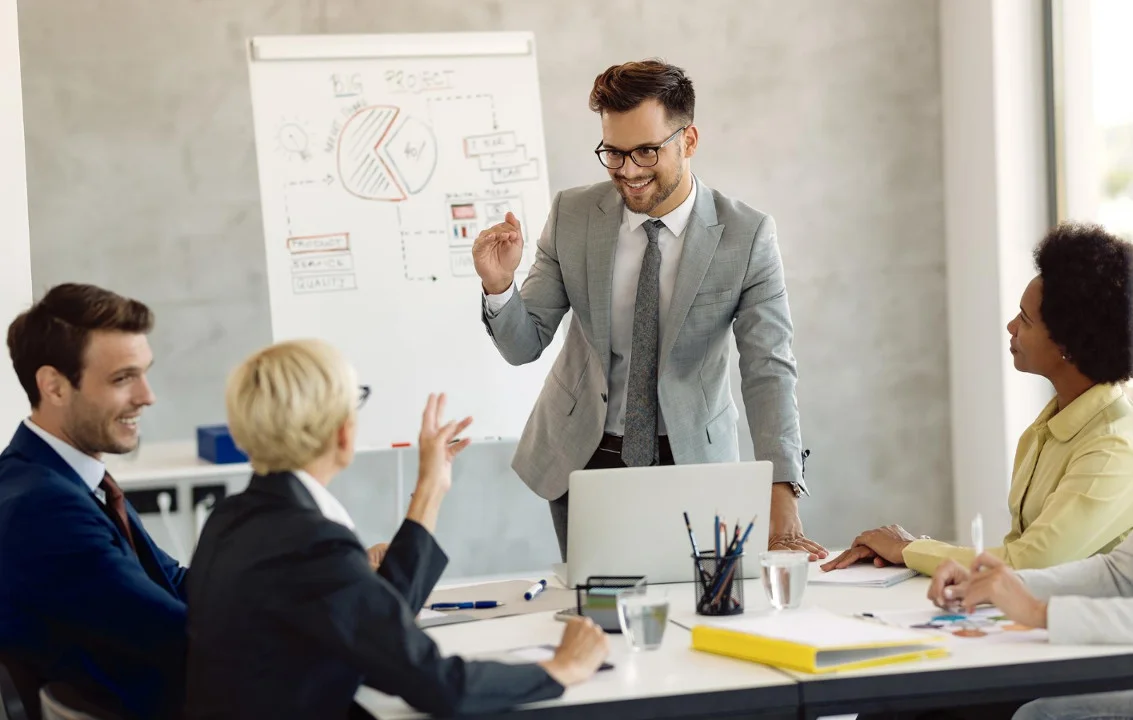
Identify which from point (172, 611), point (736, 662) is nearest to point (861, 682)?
point (736, 662)

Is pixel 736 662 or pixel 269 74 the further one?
pixel 269 74

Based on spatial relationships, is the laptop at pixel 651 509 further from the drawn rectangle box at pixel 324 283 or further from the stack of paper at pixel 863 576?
the drawn rectangle box at pixel 324 283

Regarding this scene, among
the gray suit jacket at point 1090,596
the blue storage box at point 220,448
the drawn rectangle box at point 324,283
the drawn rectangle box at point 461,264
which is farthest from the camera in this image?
the drawn rectangle box at point 461,264

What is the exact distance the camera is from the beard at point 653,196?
2.74 metres

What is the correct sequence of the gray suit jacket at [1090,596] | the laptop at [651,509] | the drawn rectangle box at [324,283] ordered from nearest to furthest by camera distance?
the gray suit jacket at [1090,596] → the laptop at [651,509] → the drawn rectangle box at [324,283]

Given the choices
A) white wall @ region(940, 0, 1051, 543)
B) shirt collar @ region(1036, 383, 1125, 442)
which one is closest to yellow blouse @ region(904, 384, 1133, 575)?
shirt collar @ region(1036, 383, 1125, 442)

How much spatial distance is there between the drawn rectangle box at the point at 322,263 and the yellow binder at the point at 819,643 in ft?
8.10

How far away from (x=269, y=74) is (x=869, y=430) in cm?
266

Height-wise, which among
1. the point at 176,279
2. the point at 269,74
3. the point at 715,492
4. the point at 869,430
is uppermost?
the point at 269,74

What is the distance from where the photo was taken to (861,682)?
163cm

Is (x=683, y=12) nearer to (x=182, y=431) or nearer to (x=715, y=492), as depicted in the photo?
(x=182, y=431)

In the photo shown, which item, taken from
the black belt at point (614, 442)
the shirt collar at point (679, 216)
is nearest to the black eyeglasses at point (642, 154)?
the shirt collar at point (679, 216)

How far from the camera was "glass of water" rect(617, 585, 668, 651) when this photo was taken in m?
1.78

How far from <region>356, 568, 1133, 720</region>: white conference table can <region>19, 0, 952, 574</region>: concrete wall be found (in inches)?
115
